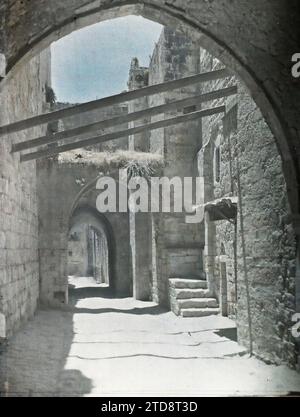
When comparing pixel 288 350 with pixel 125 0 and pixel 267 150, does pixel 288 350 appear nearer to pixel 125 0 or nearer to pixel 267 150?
pixel 267 150

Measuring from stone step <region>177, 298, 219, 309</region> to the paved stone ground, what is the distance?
0.47m

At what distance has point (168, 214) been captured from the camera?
1198 centimetres

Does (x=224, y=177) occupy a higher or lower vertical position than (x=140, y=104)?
lower

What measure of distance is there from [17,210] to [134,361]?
302 centimetres

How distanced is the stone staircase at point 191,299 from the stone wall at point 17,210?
11.0ft

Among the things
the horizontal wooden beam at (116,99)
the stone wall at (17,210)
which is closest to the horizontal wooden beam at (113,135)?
the stone wall at (17,210)

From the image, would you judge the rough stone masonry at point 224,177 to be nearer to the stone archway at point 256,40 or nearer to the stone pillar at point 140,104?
the stone archway at point 256,40

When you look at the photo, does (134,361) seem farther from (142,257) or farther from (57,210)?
(142,257)

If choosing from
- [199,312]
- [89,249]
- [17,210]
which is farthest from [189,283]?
[89,249]

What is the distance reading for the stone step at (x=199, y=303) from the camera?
9766 mm

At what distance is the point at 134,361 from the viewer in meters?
5.91

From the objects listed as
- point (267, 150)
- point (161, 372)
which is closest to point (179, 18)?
point (267, 150)

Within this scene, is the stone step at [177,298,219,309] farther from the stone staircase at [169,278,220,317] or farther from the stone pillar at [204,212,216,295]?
the stone pillar at [204,212,216,295]

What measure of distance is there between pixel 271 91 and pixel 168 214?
7.94 metres
